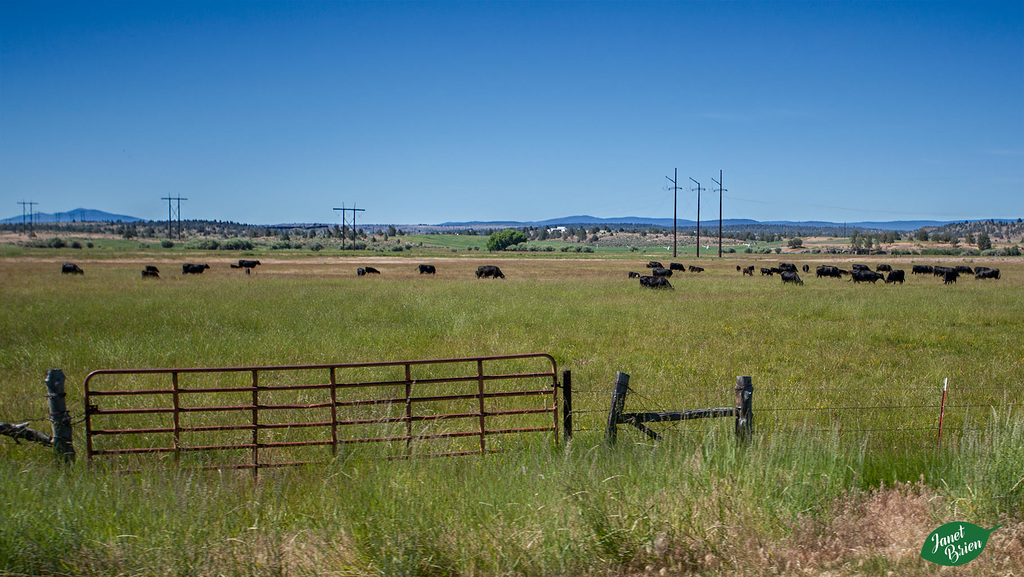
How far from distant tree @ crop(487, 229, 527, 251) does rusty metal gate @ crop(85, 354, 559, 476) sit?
390 ft

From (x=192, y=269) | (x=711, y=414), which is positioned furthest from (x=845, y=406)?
(x=192, y=269)

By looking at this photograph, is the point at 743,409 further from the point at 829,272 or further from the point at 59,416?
the point at 829,272

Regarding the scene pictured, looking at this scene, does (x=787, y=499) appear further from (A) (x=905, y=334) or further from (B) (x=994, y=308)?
(B) (x=994, y=308)

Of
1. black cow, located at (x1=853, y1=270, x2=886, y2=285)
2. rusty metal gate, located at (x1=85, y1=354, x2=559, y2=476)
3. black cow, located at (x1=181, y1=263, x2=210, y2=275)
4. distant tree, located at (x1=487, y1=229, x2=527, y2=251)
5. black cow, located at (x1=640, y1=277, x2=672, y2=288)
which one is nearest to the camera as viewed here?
rusty metal gate, located at (x1=85, y1=354, x2=559, y2=476)

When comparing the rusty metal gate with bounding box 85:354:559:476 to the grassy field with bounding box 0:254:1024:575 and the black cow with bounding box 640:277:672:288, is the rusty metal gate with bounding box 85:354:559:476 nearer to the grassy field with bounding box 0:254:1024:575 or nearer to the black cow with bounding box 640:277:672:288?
the grassy field with bounding box 0:254:1024:575

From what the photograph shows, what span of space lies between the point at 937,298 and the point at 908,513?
2775 cm

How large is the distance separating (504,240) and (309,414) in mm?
127266

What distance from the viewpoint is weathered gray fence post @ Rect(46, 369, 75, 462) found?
716 centimetres

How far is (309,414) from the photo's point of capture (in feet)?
34.2

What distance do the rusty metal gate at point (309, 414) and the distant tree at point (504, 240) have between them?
4675 inches

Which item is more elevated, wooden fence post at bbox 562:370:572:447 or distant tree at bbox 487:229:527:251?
distant tree at bbox 487:229:527:251

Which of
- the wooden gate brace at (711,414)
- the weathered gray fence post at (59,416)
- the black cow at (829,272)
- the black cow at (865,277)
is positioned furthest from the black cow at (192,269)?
the wooden gate brace at (711,414)

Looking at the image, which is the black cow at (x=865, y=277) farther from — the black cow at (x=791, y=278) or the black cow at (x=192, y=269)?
the black cow at (x=192, y=269)

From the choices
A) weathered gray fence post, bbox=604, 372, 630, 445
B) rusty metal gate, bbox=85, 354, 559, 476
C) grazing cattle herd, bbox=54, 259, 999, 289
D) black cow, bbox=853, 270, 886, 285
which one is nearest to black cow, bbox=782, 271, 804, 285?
grazing cattle herd, bbox=54, 259, 999, 289
